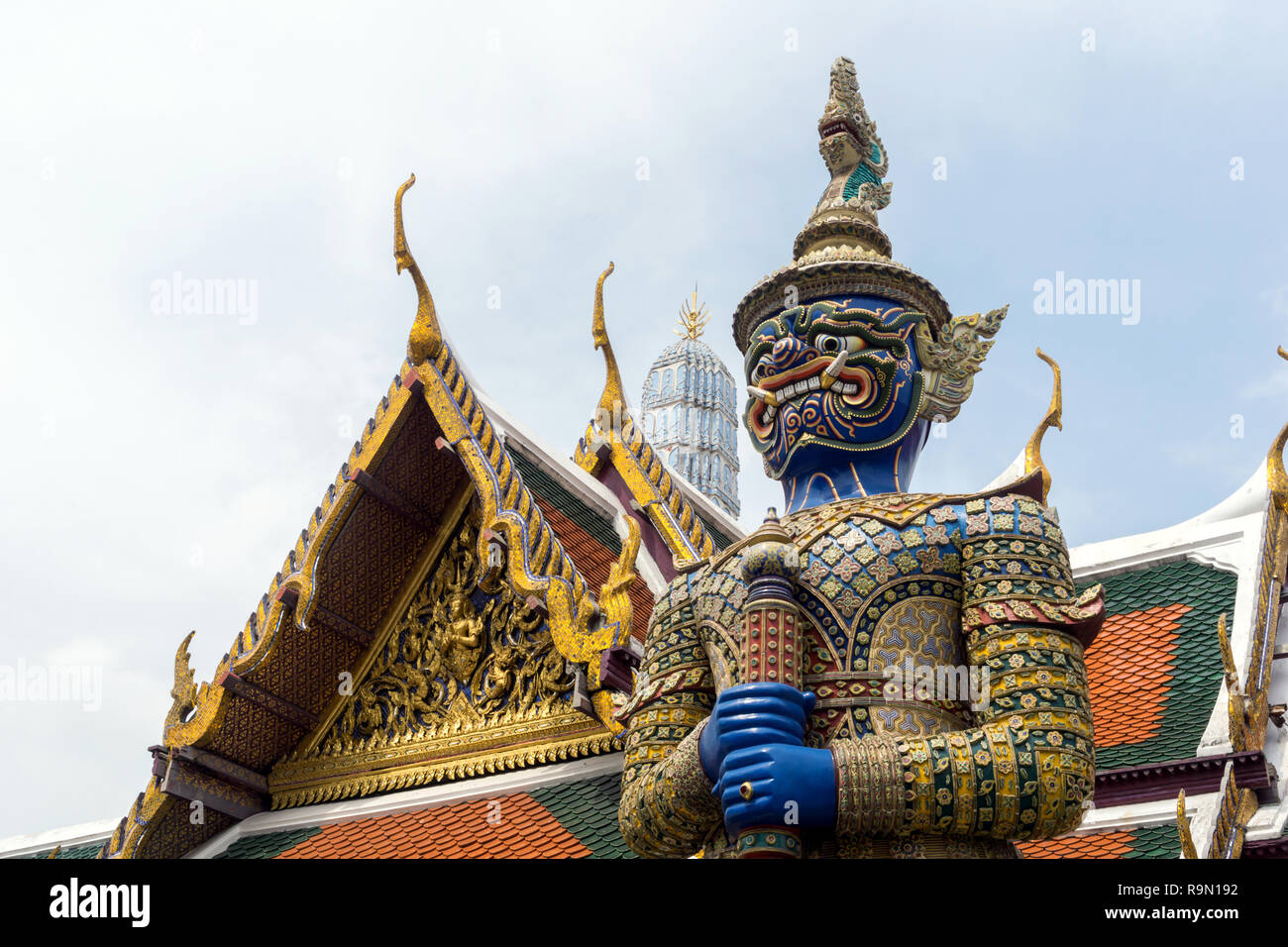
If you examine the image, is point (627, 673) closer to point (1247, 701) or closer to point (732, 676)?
point (732, 676)

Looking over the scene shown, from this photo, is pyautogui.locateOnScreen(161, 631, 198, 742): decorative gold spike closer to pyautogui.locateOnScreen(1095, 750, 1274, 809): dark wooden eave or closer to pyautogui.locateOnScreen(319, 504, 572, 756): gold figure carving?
pyautogui.locateOnScreen(319, 504, 572, 756): gold figure carving

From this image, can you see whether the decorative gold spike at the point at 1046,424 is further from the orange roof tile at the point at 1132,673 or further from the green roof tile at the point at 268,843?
the green roof tile at the point at 268,843

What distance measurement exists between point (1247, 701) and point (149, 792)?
507cm

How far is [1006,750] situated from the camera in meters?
4.04

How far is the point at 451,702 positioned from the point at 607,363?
6.59 ft

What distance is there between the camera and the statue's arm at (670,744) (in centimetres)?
429

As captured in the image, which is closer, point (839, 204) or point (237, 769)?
point (839, 204)

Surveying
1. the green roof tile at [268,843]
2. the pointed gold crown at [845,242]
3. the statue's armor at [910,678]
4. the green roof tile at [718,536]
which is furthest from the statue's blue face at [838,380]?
the green roof tile at [718,536]

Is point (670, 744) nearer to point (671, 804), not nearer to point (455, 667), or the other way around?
point (671, 804)

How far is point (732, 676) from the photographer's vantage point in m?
4.46

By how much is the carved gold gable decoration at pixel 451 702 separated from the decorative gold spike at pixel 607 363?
1.09 metres

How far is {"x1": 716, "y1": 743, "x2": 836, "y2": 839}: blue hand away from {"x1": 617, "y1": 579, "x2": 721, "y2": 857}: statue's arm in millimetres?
243
